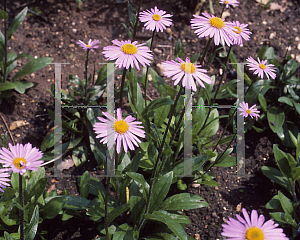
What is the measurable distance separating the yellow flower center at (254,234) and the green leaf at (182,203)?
3.65 feet

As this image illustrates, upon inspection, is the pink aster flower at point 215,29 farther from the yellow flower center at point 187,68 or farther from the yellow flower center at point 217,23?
the yellow flower center at point 187,68

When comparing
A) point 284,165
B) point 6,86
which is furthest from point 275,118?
point 6,86

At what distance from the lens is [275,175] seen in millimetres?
3215

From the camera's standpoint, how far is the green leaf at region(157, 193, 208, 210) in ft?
8.34

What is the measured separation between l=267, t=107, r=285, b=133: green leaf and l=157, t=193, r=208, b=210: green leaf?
1428 mm

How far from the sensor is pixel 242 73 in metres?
3.79

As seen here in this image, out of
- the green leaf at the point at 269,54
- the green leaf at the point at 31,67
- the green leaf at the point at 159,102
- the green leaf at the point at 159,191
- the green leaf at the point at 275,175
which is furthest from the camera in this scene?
the green leaf at the point at 269,54

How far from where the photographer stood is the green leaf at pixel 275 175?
3131mm

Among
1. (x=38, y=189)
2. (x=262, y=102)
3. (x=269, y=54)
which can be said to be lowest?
(x=38, y=189)

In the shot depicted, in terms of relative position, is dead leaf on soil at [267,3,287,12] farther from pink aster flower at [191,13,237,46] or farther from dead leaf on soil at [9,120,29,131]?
dead leaf on soil at [9,120,29,131]

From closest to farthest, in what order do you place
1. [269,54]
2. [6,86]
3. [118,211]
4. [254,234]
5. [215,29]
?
[254,234], [215,29], [118,211], [6,86], [269,54]

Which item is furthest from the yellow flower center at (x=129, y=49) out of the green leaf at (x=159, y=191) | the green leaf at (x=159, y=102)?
the green leaf at (x=159, y=191)

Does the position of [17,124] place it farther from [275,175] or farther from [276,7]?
[276,7]

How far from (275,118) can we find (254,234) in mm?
2466
